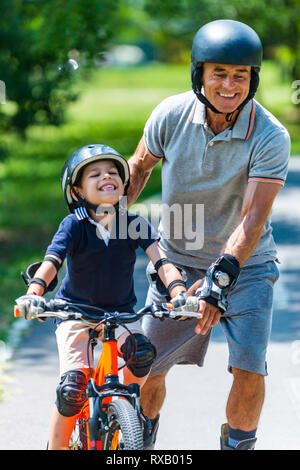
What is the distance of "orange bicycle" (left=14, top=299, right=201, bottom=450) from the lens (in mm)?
3645

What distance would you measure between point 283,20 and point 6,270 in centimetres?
2019

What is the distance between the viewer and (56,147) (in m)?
26.8

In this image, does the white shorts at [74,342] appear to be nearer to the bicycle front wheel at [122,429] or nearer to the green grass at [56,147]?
the bicycle front wheel at [122,429]

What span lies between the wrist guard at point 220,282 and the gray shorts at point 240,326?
1.33 ft

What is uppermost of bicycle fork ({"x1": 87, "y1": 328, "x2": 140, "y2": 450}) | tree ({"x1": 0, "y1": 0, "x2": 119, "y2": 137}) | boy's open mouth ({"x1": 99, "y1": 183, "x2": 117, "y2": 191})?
tree ({"x1": 0, "y1": 0, "x2": 119, "y2": 137})

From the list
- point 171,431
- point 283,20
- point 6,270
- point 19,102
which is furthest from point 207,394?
point 283,20

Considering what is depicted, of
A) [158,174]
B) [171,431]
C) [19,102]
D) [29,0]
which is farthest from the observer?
[158,174]

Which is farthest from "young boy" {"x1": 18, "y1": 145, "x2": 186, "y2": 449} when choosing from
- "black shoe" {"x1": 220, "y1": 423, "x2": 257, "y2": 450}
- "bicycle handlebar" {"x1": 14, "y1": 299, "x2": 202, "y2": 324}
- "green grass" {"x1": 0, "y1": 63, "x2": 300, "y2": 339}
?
"green grass" {"x1": 0, "y1": 63, "x2": 300, "y2": 339}

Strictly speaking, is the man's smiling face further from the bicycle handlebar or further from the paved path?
the paved path

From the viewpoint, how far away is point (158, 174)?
67.3 feet

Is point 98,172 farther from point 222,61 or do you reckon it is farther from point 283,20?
point 283,20

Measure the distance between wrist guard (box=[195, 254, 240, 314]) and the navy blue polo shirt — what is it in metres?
0.35

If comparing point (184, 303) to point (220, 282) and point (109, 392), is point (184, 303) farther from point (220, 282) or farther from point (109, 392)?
point (109, 392)

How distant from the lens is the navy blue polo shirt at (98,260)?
4.10m
